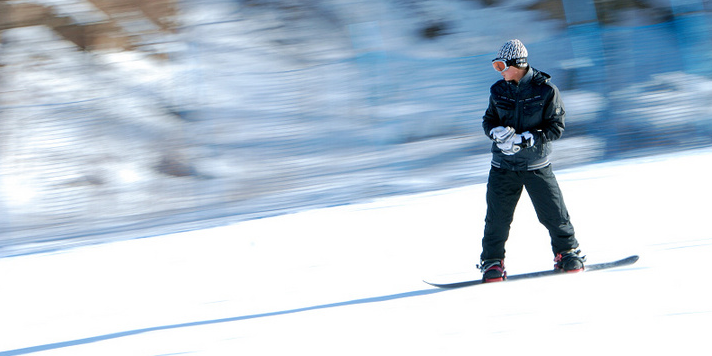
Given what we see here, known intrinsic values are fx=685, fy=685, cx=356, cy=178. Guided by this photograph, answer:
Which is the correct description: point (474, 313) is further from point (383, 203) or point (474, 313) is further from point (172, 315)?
point (383, 203)

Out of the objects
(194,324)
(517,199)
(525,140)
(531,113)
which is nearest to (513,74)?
(531,113)

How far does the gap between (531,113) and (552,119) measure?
111mm

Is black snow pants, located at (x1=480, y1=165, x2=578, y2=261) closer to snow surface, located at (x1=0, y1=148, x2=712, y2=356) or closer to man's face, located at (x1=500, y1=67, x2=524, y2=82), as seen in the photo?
snow surface, located at (x1=0, y1=148, x2=712, y2=356)

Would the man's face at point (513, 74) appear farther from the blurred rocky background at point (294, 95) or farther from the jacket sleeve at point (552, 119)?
the blurred rocky background at point (294, 95)

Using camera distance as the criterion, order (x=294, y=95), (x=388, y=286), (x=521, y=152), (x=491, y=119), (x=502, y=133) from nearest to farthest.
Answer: (x=502, y=133) → (x=521, y=152) → (x=491, y=119) → (x=388, y=286) → (x=294, y=95)

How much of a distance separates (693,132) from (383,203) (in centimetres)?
317

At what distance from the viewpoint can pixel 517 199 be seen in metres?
3.45

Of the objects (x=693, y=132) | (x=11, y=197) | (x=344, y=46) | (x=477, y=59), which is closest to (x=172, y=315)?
(x=11, y=197)

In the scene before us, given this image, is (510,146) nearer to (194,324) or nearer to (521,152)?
(521,152)

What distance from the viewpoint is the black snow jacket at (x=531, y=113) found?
3.26 meters

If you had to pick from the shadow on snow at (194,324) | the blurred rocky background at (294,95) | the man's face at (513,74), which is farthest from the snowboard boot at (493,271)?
the blurred rocky background at (294,95)

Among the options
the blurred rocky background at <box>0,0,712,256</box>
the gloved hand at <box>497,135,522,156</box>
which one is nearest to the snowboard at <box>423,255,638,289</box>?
the gloved hand at <box>497,135,522,156</box>

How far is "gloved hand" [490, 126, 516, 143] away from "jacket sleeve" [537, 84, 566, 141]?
0.55 feet

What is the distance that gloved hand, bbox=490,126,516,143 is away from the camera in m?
3.19
